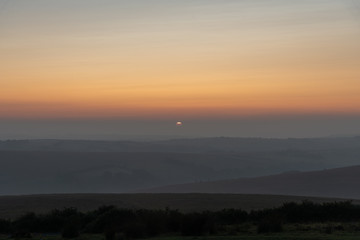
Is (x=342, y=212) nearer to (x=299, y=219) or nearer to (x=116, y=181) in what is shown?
(x=299, y=219)

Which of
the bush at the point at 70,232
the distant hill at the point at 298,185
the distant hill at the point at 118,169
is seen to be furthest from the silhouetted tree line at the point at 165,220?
the distant hill at the point at 118,169

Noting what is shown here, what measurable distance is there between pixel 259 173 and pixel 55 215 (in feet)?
449

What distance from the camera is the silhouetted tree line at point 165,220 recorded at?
70.7ft

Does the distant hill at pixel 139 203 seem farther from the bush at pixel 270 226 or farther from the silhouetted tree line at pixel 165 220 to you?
the bush at pixel 270 226

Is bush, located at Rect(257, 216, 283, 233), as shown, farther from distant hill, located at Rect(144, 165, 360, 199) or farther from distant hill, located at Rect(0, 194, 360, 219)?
distant hill, located at Rect(144, 165, 360, 199)

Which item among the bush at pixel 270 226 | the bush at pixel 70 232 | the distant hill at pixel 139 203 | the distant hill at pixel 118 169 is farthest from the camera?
the distant hill at pixel 118 169

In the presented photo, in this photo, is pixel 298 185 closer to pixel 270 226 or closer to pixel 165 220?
pixel 165 220

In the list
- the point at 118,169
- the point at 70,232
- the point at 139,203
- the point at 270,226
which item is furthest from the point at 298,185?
the point at 118,169

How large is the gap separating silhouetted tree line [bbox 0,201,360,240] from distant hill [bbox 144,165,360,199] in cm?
4666

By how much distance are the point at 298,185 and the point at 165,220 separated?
6489 centimetres

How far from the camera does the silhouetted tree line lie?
21.6 metres

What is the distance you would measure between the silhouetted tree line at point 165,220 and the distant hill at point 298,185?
153 ft

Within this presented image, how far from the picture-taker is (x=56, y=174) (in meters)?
141

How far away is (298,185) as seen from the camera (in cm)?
8475
